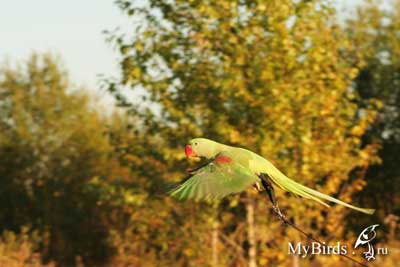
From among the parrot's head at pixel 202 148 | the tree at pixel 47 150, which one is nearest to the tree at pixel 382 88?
the tree at pixel 47 150

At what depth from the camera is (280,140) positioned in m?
12.2

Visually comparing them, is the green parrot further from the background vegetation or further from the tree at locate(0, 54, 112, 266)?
the tree at locate(0, 54, 112, 266)

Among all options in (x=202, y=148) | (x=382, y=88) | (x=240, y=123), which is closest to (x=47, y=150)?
(x=382, y=88)

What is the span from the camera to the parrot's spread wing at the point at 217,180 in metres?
4.93

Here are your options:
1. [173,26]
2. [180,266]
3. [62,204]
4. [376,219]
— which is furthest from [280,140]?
[62,204]

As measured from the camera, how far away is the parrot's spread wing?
493 centimetres

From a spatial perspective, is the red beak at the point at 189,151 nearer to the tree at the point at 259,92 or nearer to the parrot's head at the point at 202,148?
the parrot's head at the point at 202,148

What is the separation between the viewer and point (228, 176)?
202 inches

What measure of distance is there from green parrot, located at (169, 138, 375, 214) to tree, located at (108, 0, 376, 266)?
634 cm

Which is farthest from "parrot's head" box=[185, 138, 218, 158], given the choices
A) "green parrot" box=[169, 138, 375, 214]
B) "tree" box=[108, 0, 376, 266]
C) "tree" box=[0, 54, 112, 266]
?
"tree" box=[0, 54, 112, 266]

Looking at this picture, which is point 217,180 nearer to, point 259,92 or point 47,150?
point 259,92

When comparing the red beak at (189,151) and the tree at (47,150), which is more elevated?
the tree at (47,150)

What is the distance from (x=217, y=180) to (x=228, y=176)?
71 mm

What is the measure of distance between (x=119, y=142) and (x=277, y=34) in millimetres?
3584
